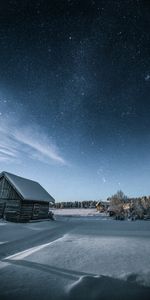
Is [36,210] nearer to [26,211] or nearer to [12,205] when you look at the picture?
[26,211]

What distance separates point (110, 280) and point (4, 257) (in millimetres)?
4674

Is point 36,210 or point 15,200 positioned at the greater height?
point 15,200

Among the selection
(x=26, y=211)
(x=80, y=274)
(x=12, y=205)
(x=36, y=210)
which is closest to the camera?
(x=80, y=274)

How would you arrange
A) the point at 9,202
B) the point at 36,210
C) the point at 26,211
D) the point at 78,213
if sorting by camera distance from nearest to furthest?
1. the point at 9,202
2. the point at 26,211
3. the point at 36,210
4. the point at 78,213

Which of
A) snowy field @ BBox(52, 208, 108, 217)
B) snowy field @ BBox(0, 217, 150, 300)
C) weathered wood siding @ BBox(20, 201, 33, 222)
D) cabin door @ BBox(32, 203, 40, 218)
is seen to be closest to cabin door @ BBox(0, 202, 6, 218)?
weathered wood siding @ BBox(20, 201, 33, 222)

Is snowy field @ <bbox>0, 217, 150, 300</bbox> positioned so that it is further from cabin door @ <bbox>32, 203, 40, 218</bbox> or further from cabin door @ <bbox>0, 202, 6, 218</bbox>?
cabin door @ <bbox>32, 203, 40, 218</bbox>

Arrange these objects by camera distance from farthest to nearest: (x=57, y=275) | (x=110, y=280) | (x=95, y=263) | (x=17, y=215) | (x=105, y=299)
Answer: (x=17, y=215) → (x=95, y=263) → (x=57, y=275) → (x=110, y=280) → (x=105, y=299)

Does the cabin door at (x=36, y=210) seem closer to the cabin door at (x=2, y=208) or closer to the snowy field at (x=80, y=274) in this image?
the cabin door at (x=2, y=208)

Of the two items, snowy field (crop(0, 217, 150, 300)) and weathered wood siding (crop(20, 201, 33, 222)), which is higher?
weathered wood siding (crop(20, 201, 33, 222))

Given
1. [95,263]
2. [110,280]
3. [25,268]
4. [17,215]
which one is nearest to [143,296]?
[110,280]

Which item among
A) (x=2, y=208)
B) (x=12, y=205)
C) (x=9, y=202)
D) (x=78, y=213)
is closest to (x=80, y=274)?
(x=12, y=205)

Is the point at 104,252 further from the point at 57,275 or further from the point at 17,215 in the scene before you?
the point at 17,215

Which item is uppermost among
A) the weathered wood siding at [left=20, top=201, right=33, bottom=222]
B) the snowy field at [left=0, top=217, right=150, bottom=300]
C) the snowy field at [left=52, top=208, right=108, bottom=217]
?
the weathered wood siding at [left=20, top=201, right=33, bottom=222]

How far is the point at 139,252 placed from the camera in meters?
10.0
